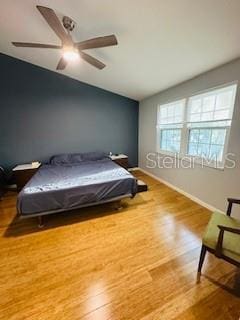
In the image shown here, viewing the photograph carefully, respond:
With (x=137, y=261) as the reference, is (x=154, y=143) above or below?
above

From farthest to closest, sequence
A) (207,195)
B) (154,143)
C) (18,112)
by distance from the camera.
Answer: (154,143), (18,112), (207,195)

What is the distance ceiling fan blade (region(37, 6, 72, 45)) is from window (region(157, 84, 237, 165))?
230 cm

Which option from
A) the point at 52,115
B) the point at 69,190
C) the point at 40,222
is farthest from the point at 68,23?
the point at 40,222

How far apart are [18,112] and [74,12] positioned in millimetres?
2698

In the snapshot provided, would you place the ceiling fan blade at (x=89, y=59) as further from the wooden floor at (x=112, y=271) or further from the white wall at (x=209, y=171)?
the wooden floor at (x=112, y=271)

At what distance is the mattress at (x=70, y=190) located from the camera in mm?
2225

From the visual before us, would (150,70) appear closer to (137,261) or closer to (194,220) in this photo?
(194,220)

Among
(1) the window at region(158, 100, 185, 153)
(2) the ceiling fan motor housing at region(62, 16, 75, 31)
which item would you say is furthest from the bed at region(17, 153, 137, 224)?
(2) the ceiling fan motor housing at region(62, 16, 75, 31)

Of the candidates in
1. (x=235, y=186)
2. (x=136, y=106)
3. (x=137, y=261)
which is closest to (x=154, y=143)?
(x=136, y=106)

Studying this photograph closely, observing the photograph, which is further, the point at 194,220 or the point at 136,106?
the point at 136,106

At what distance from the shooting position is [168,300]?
53.2 inches

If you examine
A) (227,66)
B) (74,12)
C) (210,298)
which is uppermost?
(74,12)

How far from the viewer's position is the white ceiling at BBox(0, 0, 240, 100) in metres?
1.59

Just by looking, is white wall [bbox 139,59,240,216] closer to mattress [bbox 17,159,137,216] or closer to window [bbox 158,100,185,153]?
window [bbox 158,100,185,153]
